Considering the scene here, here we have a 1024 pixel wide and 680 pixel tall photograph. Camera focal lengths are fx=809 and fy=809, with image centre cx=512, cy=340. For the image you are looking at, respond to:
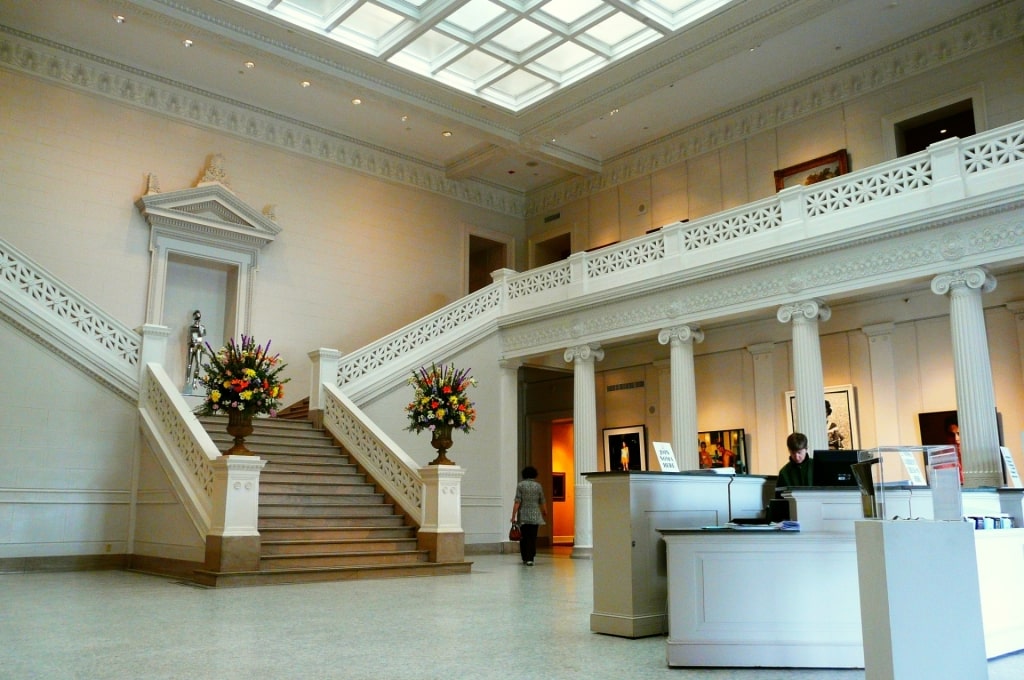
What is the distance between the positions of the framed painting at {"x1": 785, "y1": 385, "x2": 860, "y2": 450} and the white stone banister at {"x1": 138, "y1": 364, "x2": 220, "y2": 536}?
10.4 metres

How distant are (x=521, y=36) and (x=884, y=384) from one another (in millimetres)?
9578

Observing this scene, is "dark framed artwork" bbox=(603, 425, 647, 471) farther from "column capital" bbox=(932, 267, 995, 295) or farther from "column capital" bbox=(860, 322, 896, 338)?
"column capital" bbox=(932, 267, 995, 295)

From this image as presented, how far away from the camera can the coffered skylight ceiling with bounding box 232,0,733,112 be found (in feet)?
48.1

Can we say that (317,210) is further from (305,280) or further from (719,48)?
(719,48)

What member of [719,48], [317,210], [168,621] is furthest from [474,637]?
[317,210]

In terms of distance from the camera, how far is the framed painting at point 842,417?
15.3 metres

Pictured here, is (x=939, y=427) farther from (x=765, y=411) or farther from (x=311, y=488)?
(x=311, y=488)

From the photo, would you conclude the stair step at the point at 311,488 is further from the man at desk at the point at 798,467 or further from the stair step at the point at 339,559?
the man at desk at the point at 798,467

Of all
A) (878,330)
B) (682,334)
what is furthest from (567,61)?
(878,330)

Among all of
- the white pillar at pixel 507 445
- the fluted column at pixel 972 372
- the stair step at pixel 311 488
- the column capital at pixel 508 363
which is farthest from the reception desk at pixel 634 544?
the column capital at pixel 508 363

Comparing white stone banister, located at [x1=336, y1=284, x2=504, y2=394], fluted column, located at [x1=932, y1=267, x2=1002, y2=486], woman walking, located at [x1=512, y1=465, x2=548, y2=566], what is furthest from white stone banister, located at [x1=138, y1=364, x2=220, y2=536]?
fluted column, located at [x1=932, y1=267, x2=1002, y2=486]

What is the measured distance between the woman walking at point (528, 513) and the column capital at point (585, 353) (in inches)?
136

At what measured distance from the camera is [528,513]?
46.5ft

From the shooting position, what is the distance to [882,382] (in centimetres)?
1495
